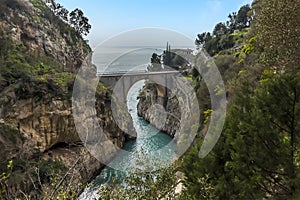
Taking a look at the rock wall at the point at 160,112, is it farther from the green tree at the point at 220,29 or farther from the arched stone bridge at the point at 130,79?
the green tree at the point at 220,29

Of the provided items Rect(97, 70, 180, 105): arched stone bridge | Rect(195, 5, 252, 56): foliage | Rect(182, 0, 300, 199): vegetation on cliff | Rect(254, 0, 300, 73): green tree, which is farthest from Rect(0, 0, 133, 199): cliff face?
Rect(195, 5, 252, 56): foliage

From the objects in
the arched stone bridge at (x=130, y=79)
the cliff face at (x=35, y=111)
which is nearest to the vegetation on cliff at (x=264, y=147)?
the cliff face at (x=35, y=111)

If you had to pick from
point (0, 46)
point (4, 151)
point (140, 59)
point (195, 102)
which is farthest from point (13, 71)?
point (195, 102)

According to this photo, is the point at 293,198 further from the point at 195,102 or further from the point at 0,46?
the point at 0,46

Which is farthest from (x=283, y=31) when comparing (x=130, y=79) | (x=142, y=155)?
(x=130, y=79)

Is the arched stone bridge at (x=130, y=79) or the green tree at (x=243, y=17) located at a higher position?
the green tree at (x=243, y=17)

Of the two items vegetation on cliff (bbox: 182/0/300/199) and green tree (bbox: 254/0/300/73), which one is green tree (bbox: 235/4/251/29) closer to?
green tree (bbox: 254/0/300/73)

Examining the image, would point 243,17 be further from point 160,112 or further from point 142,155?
point 142,155
